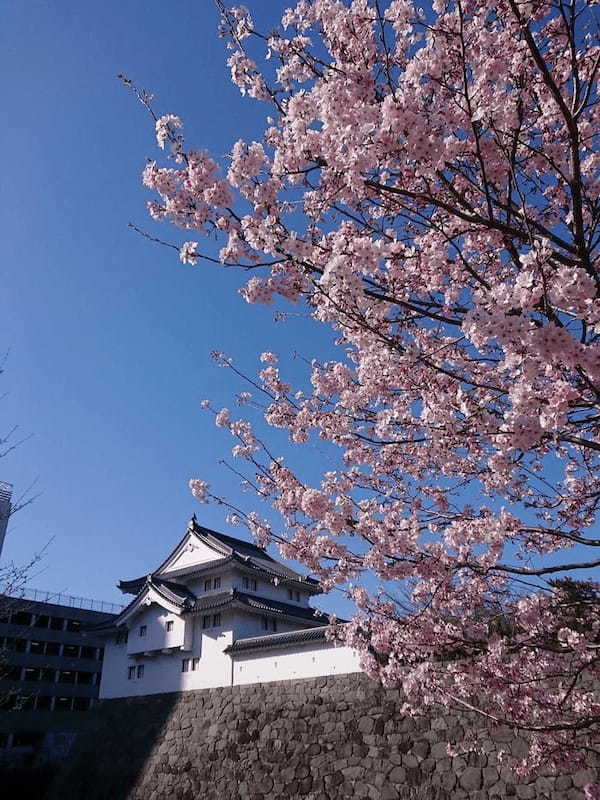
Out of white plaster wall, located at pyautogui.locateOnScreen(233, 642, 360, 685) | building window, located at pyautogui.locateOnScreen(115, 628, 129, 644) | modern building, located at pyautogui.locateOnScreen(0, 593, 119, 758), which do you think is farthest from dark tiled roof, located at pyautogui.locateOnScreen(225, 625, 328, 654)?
modern building, located at pyautogui.locateOnScreen(0, 593, 119, 758)

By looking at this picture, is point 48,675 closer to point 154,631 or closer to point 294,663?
point 154,631

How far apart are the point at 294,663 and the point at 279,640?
2.82 ft

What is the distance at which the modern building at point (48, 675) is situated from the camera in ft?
88.0

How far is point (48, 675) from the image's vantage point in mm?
29844

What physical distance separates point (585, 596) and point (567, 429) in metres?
2.17

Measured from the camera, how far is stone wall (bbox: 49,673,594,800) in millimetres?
9758

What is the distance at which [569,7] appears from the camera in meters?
3.08

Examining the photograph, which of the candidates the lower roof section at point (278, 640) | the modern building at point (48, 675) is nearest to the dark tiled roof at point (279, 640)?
the lower roof section at point (278, 640)

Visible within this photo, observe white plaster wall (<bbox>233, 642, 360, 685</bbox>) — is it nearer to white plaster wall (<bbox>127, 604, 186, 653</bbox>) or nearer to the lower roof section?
the lower roof section

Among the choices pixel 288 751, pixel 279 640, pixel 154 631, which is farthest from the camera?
pixel 154 631

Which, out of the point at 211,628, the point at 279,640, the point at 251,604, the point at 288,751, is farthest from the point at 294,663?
the point at 211,628

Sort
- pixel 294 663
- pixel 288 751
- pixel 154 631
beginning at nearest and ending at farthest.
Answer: pixel 288 751 → pixel 294 663 → pixel 154 631

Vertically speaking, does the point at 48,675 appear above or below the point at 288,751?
above

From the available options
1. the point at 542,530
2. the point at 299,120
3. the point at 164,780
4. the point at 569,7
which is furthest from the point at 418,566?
the point at 164,780
